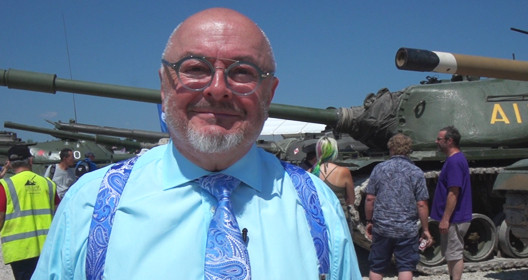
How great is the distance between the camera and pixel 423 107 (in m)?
7.62

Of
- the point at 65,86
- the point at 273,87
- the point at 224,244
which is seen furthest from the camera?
the point at 65,86

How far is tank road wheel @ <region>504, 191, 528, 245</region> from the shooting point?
17.2ft

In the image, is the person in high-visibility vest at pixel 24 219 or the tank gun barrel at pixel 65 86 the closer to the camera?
the person in high-visibility vest at pixel 24 219

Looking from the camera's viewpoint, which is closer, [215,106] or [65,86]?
[215,106]

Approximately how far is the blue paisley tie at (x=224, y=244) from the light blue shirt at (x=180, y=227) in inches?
0.8

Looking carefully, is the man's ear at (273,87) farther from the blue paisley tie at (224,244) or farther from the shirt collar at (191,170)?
the blue paisley tie at (224,244)

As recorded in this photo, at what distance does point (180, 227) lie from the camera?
1424mm

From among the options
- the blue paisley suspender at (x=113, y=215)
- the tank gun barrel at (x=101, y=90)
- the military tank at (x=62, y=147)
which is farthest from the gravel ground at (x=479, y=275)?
the military tank at (x=62, y=147)

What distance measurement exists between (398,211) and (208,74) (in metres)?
3.58

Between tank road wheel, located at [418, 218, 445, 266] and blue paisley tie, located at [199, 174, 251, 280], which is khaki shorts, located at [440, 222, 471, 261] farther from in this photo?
blue paisley tie, located at [199, 174, 251, 280]

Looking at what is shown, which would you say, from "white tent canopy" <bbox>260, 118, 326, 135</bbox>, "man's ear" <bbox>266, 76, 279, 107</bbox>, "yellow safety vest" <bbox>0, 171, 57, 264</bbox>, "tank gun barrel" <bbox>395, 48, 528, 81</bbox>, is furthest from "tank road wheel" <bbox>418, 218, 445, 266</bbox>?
→ "white tent canopy" <bbox>260, 118, 326, 135</bbox>

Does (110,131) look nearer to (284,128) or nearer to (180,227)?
(180,227)

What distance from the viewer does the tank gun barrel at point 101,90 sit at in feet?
17.2

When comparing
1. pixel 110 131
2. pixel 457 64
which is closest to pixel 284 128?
pixel 110 131
